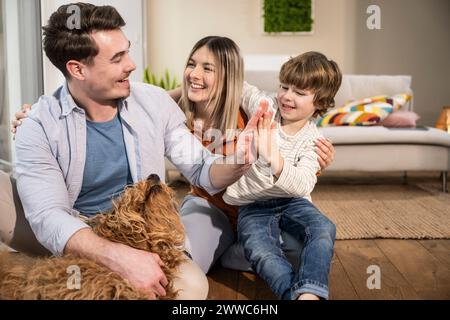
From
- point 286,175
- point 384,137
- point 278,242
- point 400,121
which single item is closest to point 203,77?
point 286,175

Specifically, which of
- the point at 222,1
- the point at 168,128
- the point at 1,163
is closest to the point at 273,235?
the point at 168,128

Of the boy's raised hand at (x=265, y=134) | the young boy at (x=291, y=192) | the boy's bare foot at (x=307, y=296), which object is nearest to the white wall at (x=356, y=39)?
the young boy at (x=291, y=192)

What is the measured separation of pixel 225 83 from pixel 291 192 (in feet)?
1.54

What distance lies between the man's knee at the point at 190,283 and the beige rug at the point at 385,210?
3.60 ft

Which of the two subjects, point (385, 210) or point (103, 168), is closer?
point (103, 168)

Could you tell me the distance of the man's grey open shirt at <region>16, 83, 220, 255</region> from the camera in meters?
1.22

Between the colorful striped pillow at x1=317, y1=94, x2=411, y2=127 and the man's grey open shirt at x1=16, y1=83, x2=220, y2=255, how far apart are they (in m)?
2.21

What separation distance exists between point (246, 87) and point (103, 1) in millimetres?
1274

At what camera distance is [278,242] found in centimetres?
160

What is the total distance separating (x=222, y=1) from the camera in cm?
503

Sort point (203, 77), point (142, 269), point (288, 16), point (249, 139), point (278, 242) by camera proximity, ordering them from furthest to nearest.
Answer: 1. point (288, 16)
2. point (203, 77)
3. point (278, 242)
4. point (249, 139)
5. point (142, 269)

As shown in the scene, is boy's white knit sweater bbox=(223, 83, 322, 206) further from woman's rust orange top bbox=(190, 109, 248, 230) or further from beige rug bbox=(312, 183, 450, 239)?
beige rug bbox=(312, 183, 450, 239)

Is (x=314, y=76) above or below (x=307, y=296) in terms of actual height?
above

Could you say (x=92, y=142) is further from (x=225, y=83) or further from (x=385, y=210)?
(x=385, y=210)
